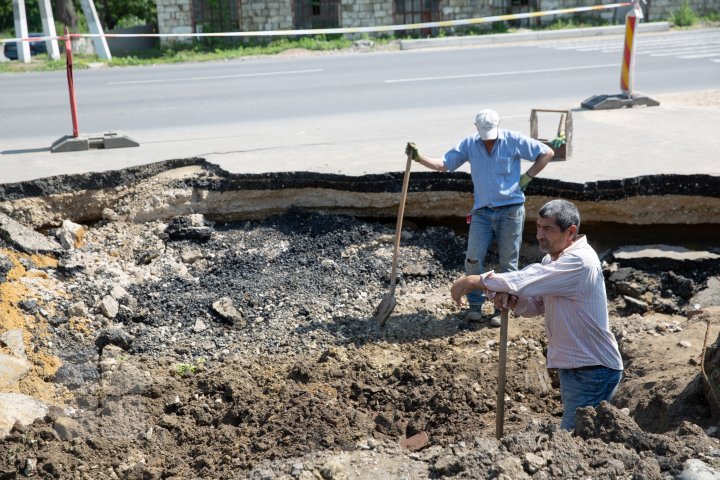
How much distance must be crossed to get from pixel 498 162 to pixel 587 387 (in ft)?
8.44

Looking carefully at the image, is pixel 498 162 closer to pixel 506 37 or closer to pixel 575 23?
pixel 506 37

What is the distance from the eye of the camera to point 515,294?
13.0 feet

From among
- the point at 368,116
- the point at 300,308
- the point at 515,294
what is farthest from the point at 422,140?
the point at 515,294

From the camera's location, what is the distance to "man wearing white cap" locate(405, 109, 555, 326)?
21.0 ft

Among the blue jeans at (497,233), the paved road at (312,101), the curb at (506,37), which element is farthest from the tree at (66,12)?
the blue jeans at (497,233)

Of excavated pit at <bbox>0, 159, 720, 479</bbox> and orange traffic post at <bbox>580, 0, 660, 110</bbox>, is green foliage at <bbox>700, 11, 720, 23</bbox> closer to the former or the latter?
orange traffic post at <bbox>580, 0, 660, 110</bbox>

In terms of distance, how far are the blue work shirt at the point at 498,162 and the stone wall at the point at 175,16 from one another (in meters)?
20.4

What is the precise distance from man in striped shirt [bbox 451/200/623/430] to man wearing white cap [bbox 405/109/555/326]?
7.26ft

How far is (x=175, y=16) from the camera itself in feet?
83.3

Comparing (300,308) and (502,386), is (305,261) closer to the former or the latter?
(300,308)

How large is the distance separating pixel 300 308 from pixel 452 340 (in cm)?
138

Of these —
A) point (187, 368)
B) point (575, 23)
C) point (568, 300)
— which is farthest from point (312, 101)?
point (575, 23)

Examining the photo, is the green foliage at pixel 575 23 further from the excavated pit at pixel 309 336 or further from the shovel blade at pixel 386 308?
the shovel blade at pixel 386 308

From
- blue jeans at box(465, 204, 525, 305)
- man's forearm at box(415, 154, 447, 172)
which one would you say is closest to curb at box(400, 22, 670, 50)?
man's forearm at box(415, 154, 447, 172)
